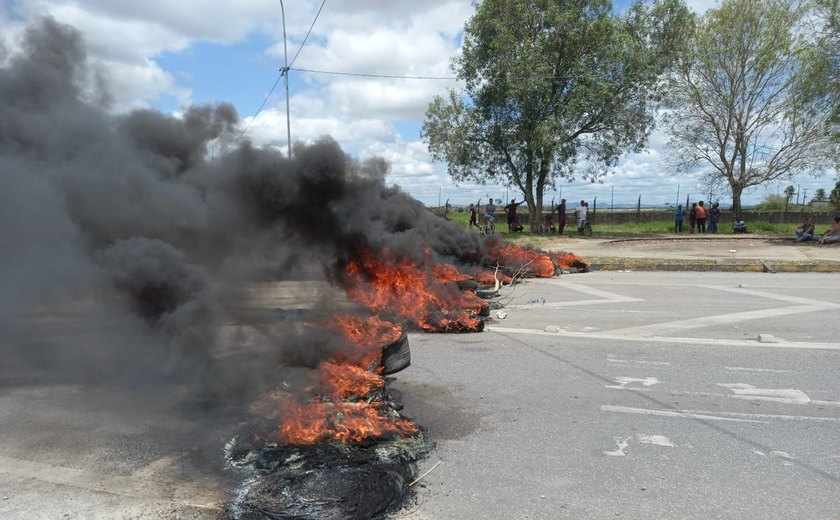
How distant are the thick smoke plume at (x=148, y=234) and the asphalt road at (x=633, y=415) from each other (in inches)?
57.7

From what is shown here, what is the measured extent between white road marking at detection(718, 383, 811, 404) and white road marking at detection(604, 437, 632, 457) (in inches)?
57.4

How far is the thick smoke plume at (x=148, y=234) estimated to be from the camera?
15.7 ft

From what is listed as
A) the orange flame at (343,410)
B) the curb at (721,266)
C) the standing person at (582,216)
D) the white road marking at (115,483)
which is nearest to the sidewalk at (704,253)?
the curb at (721,266)

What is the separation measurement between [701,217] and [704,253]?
9.32 meters

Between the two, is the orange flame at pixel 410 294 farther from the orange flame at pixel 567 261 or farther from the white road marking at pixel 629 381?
the orange flame at pixel 567 261

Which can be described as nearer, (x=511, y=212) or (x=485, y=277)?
(x=485, y=277)

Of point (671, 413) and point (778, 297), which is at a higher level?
point (778, 297)

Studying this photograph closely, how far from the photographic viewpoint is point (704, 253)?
1756 cm

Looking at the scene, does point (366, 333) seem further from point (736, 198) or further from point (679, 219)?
point (736, 198)

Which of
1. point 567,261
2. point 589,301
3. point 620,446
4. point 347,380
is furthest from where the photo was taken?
point 567,261

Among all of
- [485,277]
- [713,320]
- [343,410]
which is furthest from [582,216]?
[343,410]

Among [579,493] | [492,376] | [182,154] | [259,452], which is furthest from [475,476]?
[182,154]

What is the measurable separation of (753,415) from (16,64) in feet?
24.6

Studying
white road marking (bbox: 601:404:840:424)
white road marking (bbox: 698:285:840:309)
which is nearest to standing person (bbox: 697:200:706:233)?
white road marking (bbox: 698:285:840:309)
